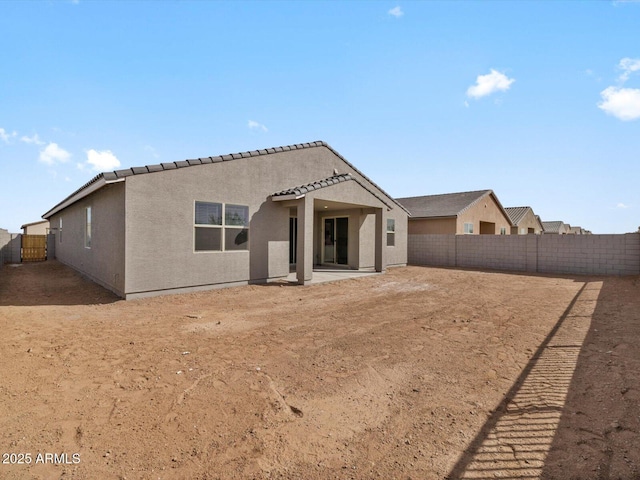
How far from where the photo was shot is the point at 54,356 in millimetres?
4734

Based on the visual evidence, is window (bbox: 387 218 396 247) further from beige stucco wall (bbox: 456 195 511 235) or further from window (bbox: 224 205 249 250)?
window (bbox: 224 205 249 250)

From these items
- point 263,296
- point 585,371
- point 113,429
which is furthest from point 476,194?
point 113,429

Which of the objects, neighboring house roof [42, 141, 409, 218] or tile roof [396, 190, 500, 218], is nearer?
neighboring house roof [42, 141, 409, 218]

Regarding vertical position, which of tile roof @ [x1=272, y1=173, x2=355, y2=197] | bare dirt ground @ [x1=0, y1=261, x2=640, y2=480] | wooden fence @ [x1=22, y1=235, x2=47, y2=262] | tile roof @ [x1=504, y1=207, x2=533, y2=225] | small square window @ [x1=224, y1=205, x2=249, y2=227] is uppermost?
tile roof @ [x1=504, y1=207, x2=533, y2=225]

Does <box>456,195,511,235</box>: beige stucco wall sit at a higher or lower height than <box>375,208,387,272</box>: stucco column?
higher

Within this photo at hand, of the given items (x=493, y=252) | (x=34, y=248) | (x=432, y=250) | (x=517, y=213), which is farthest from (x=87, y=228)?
(x=517, y=213)

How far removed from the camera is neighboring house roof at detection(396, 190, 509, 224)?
22666mm

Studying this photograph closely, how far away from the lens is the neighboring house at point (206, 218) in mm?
8680

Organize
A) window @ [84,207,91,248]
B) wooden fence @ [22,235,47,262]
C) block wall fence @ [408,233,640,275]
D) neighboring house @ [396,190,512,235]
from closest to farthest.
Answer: window @ [84,207,91,248]
block wall fence @ [408,233,640,275]
wooden fence @ [22,235,47,262]
neighboring house @ [396,190,512,235]

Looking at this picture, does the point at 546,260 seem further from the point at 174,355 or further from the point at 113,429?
the point at 113,429

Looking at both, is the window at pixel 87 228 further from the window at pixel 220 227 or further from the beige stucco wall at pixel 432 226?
the beige stucco wall at pixel 432 226

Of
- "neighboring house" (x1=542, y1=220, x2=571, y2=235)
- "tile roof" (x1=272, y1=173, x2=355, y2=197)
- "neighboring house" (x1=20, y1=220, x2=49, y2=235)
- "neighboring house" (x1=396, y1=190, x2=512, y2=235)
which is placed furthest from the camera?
"neighboring house" (x1=542, y1=220, x2=571, y2=235)

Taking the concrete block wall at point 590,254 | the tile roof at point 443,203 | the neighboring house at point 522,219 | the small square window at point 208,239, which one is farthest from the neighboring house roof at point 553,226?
the small square window at point 208,239

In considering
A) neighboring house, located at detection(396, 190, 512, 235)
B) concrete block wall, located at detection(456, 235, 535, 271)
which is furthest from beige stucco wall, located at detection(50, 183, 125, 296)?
neighboring house, located at detection(396, 190, 512, 235)
